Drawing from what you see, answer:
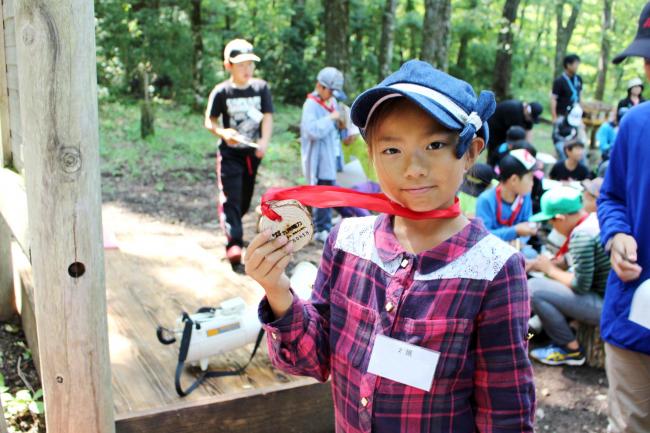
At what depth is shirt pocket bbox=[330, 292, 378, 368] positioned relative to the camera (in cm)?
152

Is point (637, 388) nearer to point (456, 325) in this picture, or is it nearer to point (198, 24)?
point (456, 325)

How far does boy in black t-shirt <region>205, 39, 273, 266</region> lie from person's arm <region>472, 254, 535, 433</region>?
4.08 metres

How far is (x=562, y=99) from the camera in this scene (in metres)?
9.60

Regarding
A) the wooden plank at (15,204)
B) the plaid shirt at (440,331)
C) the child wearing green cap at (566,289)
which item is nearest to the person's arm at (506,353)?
the plaid shirt at (440,331)

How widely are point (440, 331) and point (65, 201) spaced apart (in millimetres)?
1230

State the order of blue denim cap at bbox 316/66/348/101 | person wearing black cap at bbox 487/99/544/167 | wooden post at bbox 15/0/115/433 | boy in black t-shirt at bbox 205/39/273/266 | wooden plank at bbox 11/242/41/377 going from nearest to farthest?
wooden post at bbox 15/0/115/433
wooden plank at bbox 11/242/41/377
boy in black t-shirt at bbox 205/39/273/266
blue denim cap at bbox 316/66/348/101
person wearing black cap at bbox 487/99/544/167

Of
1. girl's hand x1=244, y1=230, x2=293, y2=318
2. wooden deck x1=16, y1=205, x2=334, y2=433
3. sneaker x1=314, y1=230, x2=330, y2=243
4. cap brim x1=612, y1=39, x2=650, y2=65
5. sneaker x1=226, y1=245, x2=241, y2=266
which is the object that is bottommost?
sneaker x1=314, y1=230, x2=330, y2=243

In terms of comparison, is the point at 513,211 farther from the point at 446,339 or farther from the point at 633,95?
the point at 633,95

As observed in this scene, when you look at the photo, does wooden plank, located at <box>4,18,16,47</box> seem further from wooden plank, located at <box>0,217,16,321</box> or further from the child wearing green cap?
the child wearing green cap

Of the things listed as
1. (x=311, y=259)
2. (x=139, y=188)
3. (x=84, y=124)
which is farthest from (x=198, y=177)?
(x=84, y=124)

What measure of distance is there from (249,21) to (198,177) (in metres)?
9.57

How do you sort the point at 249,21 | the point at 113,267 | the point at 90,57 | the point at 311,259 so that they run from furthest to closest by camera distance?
the point at 249,21 → the point at 311,259 → the point at 113,267 → the point at 90,57

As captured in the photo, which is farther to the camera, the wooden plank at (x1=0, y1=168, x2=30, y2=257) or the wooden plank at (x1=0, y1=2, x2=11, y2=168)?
the wooden plank at (x1=0, y1=2, x2=11, y2=168)

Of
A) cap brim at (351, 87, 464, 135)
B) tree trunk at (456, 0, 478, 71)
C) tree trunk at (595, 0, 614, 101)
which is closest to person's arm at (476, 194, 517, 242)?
cap brim at (351, 87, 464, 135)
